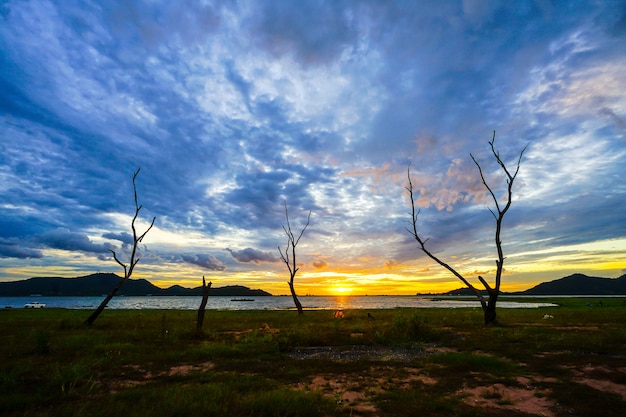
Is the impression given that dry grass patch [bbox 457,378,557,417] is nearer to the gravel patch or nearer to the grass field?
the grass field

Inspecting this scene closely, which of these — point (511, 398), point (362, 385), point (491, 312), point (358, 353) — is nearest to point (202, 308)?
point (358, 353)

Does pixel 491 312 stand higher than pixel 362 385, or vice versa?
pixel 491 312

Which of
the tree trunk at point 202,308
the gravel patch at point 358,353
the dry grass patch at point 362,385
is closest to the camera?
the dry grass patch at point 362,385

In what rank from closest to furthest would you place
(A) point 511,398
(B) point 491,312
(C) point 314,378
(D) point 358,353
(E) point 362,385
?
(A) point 511,398 → (E) point 362,385 → (C) point 314,378 → (D) point 358,353 → (B) point 491,312

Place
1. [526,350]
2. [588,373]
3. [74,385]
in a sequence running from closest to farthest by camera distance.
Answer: [74,385]
[588,373]
[526,350]

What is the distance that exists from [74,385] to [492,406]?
11642 millimetres

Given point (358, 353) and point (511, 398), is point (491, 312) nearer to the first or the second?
point (358, 353)

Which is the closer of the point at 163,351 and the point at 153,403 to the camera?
the point at 153,403

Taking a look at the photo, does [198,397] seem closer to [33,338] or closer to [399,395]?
[399,395]

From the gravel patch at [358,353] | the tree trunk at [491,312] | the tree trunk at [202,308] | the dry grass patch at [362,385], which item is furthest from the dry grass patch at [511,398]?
the tree trunk at [491,312]

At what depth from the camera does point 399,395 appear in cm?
835

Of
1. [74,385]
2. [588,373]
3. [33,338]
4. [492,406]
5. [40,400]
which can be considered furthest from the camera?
[33,338]

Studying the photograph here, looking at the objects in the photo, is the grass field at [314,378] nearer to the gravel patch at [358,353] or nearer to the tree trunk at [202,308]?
the gravel patch at [358,353]

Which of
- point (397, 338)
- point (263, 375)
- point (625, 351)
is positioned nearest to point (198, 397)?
point (263, 375)
